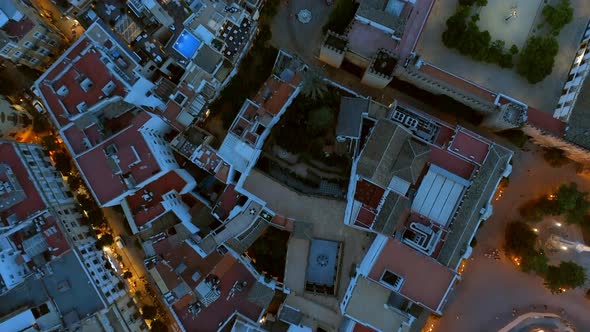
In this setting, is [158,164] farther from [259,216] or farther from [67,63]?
[67,63]

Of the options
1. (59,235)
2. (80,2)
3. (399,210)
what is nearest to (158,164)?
(59,235)

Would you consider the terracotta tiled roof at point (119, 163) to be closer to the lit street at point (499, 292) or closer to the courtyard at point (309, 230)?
the courtyard at point (309, 230)

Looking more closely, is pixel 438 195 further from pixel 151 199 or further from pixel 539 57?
pixel 151 199

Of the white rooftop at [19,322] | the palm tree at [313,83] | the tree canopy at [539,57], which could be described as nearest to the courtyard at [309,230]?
the palm tree at [313,83]

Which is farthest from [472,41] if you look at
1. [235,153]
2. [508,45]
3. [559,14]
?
[235,153]

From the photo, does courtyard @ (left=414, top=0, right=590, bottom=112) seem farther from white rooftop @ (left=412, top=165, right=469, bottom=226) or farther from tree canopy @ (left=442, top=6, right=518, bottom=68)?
white rooftop @ (left=412, top=165, right=469, bottom=226)

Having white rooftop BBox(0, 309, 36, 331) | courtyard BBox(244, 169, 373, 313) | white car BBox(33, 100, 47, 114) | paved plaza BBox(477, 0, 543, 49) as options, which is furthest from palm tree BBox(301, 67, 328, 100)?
white rooftop BBox(0, 309, 36, 331)

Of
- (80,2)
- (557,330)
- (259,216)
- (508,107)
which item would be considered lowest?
(259,216)
